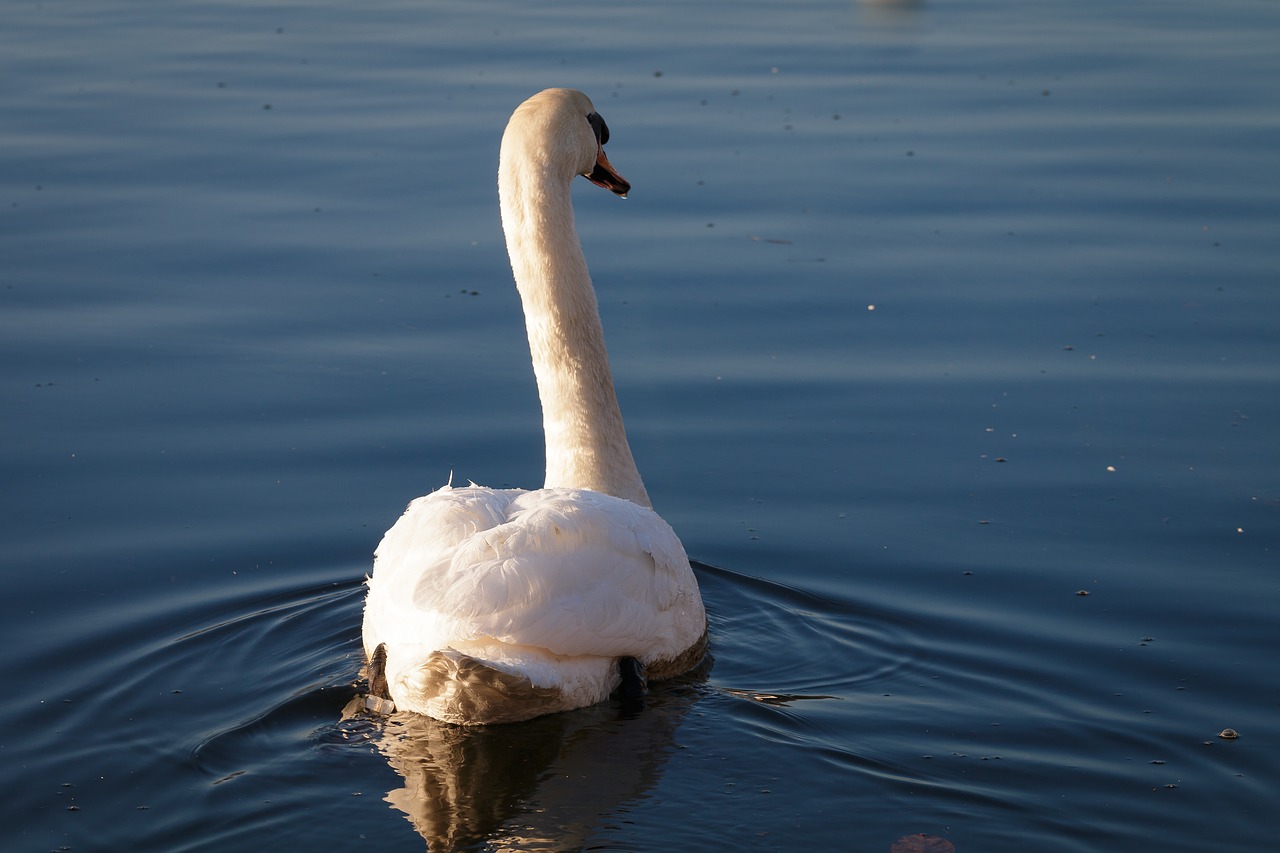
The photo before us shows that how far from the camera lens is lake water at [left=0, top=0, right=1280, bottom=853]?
6141mm

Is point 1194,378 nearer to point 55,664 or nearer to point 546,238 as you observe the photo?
point 546,238

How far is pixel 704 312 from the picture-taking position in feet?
36.2

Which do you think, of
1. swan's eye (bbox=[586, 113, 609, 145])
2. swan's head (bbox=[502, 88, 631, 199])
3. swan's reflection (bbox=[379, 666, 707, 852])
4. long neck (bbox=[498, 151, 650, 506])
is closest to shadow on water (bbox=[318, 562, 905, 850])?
swan's reflection (bbox=[379, 666, 707, 852])

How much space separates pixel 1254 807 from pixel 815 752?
1.53 meters

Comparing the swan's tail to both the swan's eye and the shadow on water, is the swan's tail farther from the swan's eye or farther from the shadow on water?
the swan's eye

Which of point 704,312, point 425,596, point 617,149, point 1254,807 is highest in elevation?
point 617,149

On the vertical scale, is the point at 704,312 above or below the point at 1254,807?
above

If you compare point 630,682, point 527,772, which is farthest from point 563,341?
Result: point 527,772

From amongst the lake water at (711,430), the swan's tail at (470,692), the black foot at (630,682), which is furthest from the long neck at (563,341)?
the swan's tail at (470,692)

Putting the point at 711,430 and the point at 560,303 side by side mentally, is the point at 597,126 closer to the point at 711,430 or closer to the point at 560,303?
the point at 560,303

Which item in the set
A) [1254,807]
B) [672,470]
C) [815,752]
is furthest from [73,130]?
[1254,807]

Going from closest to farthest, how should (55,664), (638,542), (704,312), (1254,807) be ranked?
(1254,807) < (638,542) < (55,664) < (704,312)

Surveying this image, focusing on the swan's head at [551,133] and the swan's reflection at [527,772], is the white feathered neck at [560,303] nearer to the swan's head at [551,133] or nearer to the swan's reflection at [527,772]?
the swan's head at [551,133]

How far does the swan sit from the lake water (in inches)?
8.3
